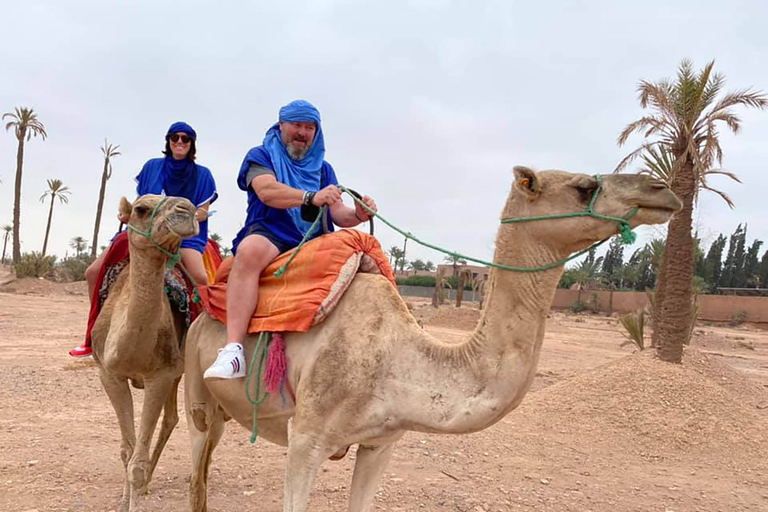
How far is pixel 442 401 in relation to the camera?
2.87 meters

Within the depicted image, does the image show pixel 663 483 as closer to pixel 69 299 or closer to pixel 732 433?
pixel 732 433

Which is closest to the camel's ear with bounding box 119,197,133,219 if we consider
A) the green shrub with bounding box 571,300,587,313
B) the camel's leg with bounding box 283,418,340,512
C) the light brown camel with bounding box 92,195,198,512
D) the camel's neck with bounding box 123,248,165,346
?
the light brown camel with bounding box 92,195,198,512

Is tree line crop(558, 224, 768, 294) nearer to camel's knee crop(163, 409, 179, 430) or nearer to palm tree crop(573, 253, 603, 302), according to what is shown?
palm tree crop(573, 253, 603, 302)

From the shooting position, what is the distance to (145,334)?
4305mm

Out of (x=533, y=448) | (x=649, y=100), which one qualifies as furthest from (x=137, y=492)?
(x=649, y=100)

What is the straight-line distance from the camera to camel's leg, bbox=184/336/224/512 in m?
4.00

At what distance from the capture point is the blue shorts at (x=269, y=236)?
12.1 feet

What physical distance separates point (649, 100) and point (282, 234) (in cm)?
1145

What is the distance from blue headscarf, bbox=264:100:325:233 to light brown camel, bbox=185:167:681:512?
75cm

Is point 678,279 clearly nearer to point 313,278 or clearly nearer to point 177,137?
point 177,137

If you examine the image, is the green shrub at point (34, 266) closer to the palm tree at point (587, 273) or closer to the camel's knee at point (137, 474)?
the camel's knee at point (137, 474)

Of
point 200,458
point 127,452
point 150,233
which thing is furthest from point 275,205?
point 127,452

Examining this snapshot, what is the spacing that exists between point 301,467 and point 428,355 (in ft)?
2.70

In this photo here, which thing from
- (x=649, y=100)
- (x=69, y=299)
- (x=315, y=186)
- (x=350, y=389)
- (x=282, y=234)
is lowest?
(x=69, y=299)
